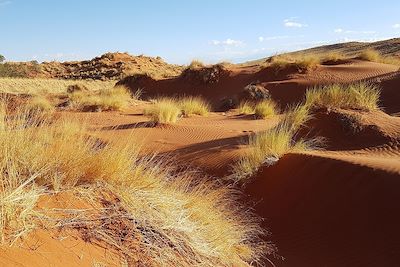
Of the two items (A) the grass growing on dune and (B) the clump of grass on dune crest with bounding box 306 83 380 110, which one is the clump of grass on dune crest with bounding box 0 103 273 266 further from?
(A) the grass growing on dune

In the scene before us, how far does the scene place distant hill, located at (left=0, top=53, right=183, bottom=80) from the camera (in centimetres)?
Result: 5238

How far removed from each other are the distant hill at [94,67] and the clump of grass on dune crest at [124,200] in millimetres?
45854

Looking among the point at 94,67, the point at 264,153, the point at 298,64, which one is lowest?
the point at 94,67

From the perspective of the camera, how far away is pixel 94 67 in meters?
56.8

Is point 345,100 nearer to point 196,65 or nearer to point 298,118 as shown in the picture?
point 298,118

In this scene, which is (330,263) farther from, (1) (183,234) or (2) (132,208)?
(2) (132,208)

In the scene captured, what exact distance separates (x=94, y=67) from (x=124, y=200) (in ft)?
178

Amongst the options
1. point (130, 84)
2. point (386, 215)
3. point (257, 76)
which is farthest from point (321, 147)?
point (130, 84)

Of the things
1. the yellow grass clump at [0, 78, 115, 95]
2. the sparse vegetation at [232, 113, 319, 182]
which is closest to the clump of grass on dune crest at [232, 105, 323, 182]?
the sparse vegetation at [232, 113, 319, 182]

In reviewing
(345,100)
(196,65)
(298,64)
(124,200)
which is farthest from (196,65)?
(124,200)

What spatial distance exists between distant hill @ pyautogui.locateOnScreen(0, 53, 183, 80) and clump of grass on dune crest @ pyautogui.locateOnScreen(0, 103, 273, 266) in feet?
150

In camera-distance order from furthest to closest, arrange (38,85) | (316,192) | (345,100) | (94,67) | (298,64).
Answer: (94,67) < (38,85) < (298,64) < (345,100) < (316,192)

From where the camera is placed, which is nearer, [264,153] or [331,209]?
[331,209]

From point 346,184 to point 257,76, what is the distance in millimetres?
19213
